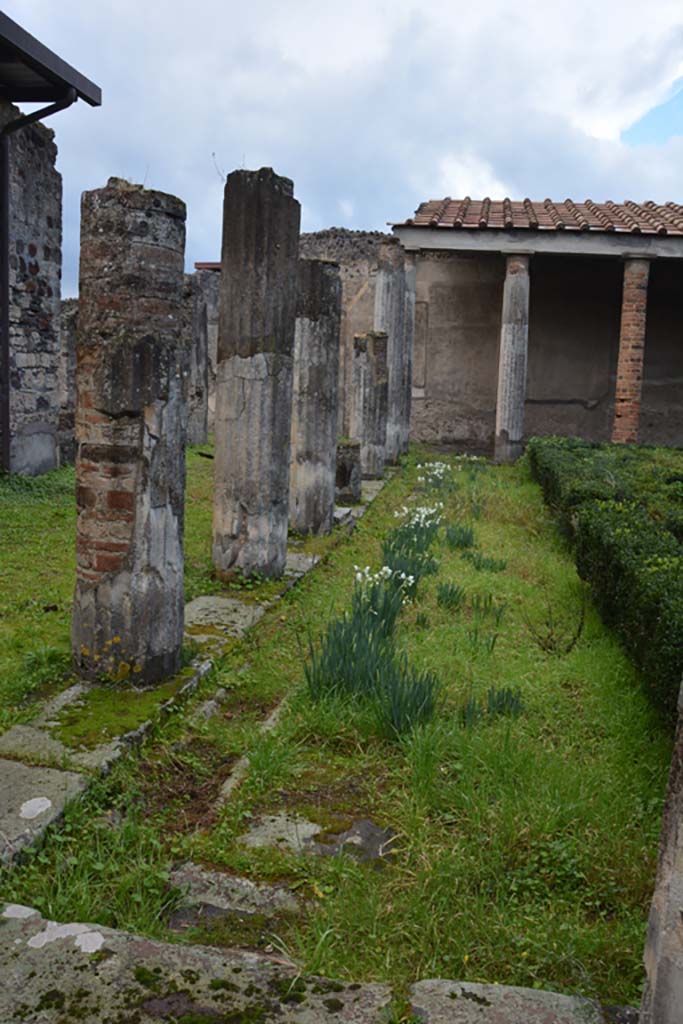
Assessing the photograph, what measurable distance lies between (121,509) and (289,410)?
2.48 m


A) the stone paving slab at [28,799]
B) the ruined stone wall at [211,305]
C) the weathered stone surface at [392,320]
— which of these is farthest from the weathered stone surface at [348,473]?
the ruined stone wall at [211,305]

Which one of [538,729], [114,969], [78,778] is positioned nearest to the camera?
[114,969]

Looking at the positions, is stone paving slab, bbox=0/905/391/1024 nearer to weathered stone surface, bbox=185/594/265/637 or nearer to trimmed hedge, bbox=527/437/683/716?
trimmed hedge, bbox=527/437/683/716

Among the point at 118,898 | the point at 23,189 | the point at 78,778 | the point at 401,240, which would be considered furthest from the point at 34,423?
the point at 118,898

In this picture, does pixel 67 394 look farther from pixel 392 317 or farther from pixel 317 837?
pixel 317 837

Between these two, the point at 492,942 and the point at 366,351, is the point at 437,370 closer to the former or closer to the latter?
the point at 366,351

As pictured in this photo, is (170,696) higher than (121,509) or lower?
lower

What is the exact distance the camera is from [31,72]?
30.6 ft

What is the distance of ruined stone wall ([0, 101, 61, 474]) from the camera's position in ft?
33.4

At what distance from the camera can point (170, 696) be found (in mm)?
4105

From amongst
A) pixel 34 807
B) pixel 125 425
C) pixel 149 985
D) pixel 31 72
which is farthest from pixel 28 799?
pixel 31 72

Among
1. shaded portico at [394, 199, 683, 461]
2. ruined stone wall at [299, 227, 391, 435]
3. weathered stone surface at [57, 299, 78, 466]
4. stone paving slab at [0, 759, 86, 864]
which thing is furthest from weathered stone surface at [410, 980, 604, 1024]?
ruined stone wall at [299, 227, 391, 435]

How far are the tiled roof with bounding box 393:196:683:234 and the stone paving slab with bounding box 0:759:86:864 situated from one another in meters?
13.3

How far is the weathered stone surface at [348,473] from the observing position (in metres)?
10.4
